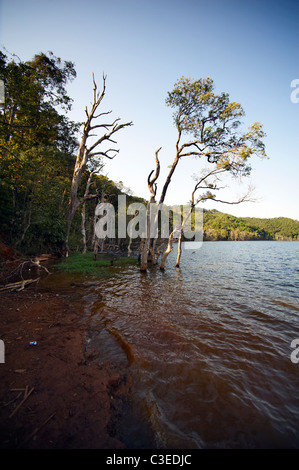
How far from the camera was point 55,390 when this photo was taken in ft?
8.58

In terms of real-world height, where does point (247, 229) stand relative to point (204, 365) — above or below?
above

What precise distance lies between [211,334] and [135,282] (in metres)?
6.42

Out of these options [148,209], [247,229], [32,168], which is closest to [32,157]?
[32,168]

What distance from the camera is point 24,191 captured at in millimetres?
13867

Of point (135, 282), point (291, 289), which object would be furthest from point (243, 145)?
point (135, 282)

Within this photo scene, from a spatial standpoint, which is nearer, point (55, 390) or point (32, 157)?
point (55, 390)

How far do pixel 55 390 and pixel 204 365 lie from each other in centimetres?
296

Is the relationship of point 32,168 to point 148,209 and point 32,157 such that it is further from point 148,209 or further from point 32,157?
point 148,209

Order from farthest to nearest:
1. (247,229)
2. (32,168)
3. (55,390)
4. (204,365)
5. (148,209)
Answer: (247,229), (148,209), (32,168), (204,365), (55,390)

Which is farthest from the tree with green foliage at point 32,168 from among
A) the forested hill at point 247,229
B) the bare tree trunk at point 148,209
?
the forested hill at point 247,229

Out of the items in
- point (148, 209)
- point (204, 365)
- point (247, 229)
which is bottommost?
point (204, 365)

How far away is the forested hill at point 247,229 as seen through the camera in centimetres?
10028

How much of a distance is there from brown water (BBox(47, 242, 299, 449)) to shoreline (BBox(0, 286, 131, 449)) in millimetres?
337

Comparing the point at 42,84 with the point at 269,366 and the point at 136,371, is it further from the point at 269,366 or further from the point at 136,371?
the point at 269,366
